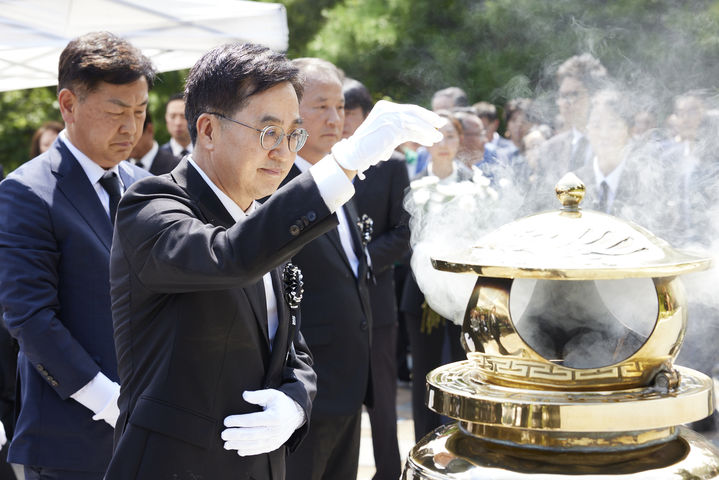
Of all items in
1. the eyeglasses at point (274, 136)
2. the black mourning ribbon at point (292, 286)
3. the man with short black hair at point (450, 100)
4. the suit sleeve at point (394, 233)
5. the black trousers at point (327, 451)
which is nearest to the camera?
the eyeglasses at point (274, 136)

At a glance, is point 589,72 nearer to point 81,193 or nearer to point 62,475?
point 81,193

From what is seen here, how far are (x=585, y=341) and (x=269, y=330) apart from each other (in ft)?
2.96

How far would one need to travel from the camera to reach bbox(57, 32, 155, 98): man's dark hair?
3287 mm

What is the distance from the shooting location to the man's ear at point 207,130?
222 cm

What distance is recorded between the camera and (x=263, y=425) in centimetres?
210

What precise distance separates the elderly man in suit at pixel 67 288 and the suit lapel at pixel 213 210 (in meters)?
1.03

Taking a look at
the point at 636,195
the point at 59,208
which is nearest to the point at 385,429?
the point at 636,195

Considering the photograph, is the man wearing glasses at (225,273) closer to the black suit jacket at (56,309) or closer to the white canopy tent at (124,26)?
the black suit jacket at (56,309)

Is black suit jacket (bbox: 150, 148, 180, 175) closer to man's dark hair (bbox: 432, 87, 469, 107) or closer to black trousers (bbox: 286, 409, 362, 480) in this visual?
man's dark hair (bbox: 432, 87, 469, 107)

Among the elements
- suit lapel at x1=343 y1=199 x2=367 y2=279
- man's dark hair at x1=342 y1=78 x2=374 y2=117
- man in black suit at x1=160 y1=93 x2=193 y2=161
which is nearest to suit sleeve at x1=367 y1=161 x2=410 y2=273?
man's dark hair at x1=342 y1=78 x2=374 y2=117

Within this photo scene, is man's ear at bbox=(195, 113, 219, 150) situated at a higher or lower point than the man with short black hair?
lower

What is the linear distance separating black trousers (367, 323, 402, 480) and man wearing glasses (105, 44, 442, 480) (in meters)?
2.68

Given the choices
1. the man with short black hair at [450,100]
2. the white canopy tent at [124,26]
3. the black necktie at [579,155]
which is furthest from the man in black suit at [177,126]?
the black necktie at [579,155]

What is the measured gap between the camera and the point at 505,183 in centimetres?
315
